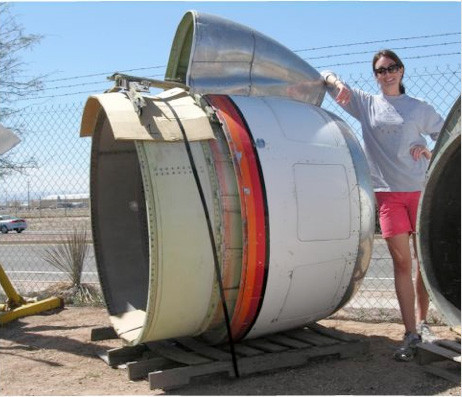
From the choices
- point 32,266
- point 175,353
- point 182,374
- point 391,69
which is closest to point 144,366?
point 175,353

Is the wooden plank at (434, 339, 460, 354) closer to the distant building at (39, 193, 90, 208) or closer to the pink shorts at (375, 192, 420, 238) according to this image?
the pink shorts at (375, 192, 420, 238)

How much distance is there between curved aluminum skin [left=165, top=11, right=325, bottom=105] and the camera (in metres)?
4.47

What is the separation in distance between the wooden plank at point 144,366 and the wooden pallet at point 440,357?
1819 millimetres

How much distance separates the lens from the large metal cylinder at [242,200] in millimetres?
3873

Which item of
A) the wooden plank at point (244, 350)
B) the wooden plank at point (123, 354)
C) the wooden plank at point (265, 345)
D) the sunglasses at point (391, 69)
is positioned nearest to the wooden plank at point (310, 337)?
the wooden plank at point (265, 345)

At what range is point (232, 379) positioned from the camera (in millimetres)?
4172

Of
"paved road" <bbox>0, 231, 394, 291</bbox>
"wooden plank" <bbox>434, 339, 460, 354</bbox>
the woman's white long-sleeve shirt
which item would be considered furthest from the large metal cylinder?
"paved road" <bbox>0, 231, 394, 291</bbox>

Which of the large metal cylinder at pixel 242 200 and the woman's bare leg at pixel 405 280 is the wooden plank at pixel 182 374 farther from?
the woman's bare leg at pixel 405 280

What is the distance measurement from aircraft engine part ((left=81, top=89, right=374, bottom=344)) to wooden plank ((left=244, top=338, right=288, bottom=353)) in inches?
4.9

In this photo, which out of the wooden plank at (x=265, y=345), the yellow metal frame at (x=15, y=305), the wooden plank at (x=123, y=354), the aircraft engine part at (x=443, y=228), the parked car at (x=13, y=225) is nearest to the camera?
the aircraft engine part at (x=443, y=228)

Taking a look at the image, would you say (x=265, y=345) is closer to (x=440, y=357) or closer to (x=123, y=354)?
A: (x=123, y=354)

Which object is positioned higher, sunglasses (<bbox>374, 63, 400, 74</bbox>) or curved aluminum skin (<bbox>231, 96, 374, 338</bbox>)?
sunglasses (<bbox>374, 63, 400, 74</bbox>)

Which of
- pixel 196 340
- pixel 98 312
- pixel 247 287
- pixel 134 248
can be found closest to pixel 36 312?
pixel 98 312

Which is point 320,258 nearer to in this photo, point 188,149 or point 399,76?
point 188,149
